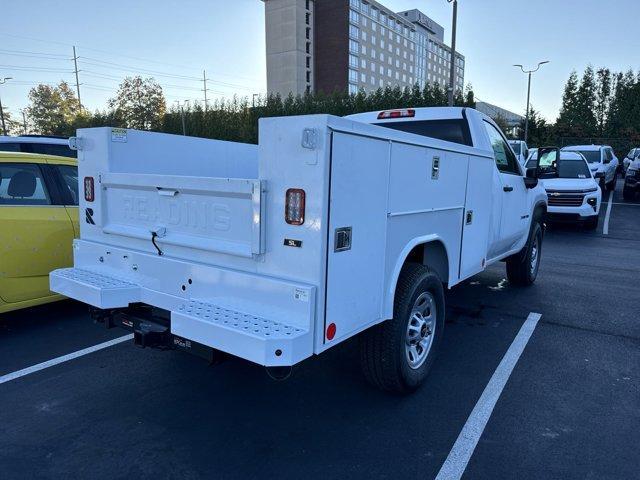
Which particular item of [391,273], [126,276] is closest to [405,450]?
[391,273]

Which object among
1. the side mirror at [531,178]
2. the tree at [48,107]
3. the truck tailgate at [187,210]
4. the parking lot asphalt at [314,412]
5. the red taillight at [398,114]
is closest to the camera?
the truck tailgate at [187,210]

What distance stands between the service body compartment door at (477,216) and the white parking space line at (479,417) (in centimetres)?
83

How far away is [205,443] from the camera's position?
10.1ft

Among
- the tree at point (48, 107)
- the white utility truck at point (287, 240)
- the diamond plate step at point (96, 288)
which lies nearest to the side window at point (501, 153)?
the white utility truck at point (287, 240)

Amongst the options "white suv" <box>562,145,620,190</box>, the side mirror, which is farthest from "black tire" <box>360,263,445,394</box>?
"white suv" <box>562,145,620,190</box>

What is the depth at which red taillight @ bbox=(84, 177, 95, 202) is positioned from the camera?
12.5ft

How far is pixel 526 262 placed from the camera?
670cm

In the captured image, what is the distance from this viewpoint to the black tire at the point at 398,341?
3314 millimetres

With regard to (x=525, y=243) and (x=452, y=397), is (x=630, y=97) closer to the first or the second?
(x=525, y=243)

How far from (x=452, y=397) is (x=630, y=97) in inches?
1908

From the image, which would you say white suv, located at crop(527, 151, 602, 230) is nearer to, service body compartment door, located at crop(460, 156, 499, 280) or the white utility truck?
service body compartment door, located at crop(460, 156, 499, 280)

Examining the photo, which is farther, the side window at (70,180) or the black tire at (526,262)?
the black tire at (526,262)

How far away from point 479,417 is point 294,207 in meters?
2.03

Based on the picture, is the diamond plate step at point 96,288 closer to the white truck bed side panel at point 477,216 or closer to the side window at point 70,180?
the side window at point 70,180
